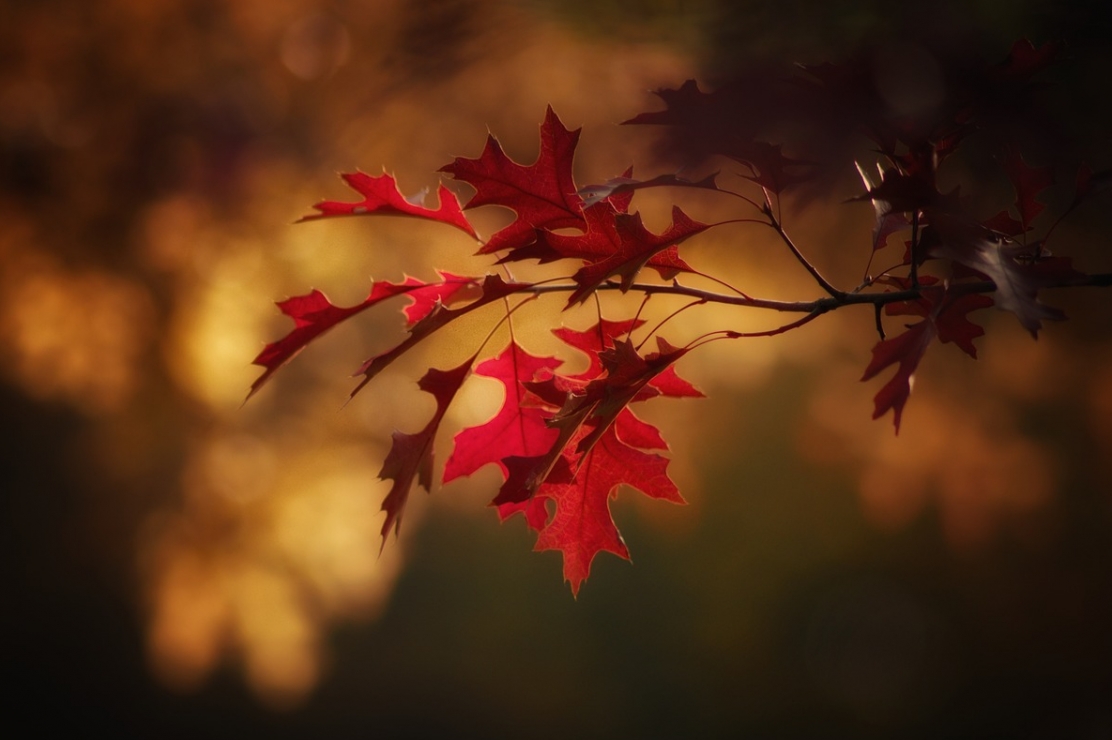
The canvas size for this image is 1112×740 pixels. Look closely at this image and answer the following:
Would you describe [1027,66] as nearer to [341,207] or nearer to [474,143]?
[341,207]

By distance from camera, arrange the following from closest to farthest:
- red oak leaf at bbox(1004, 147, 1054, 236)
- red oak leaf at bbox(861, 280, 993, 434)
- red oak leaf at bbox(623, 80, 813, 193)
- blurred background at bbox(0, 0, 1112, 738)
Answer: red oak leaf at bbox(861, 280, 993, 434) < red oak leaf at bbox(623, 80, 813, 193) < red oak leaf at bbox(1004, 147, 1054, 236) < blurred background at bbox(0, 0, 1112, 738)

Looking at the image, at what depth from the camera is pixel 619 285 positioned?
1.89ft

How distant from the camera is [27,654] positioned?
16.3 feet

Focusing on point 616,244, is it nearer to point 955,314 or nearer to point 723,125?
point 723,125

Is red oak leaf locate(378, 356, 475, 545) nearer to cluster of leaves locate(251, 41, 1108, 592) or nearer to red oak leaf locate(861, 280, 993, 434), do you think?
cluster of leaves locate(251, 41, 1108, 592)

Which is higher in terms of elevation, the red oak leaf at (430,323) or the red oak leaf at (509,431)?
the red oak leaf at (430,323)

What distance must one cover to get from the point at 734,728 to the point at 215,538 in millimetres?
3387

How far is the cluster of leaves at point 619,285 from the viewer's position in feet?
1.65

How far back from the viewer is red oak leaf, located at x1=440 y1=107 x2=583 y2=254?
2.11ft

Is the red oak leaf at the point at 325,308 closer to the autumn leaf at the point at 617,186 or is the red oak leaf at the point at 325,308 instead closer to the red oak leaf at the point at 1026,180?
the autumn leaf at the point at 617,186

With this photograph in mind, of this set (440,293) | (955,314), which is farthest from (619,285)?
(955,314)

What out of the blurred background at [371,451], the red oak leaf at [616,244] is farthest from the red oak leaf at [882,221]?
the blurred background at [371,451]

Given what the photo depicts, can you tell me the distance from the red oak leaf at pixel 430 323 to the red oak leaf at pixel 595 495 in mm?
166

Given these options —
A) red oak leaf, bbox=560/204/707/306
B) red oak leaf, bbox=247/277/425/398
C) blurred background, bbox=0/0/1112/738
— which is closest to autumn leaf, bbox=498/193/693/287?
red oak leaf, bbox=560/204/707/306
